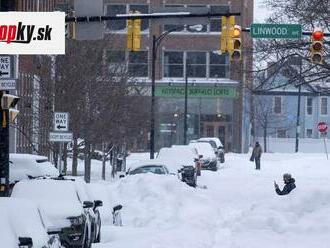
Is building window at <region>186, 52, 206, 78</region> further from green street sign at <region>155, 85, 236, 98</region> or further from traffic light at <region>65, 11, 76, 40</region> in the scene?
traffic light at <region>65, 11, 76, 40</region>

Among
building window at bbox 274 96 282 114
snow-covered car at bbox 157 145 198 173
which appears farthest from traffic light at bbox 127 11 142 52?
building window at bbox 274 96 282 114

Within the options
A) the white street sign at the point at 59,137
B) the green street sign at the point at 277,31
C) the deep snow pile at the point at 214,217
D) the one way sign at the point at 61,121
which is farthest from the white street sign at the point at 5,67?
the green street sign at the point at 277,31

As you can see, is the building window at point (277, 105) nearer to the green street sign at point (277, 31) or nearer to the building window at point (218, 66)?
the building window at point (218, 66)

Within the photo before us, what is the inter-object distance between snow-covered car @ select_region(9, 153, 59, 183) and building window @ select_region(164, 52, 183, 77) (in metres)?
43.3

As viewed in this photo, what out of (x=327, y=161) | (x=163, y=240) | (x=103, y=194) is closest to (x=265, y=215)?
(x=103, y=194)

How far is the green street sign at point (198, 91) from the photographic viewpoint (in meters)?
65.6

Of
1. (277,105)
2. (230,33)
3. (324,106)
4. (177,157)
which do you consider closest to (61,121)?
(230,33)

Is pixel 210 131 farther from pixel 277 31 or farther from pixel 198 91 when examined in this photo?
pixel 277 31

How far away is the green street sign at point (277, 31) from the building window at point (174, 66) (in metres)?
45.1

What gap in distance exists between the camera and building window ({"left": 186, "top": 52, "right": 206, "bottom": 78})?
66.9m

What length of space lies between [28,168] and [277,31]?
825 cm

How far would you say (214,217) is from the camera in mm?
22422

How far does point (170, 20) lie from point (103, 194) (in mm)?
5077

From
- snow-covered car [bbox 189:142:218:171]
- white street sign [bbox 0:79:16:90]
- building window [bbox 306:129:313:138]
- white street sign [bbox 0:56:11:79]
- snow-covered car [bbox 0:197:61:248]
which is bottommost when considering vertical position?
building window [bbox 306:129:313:138]
